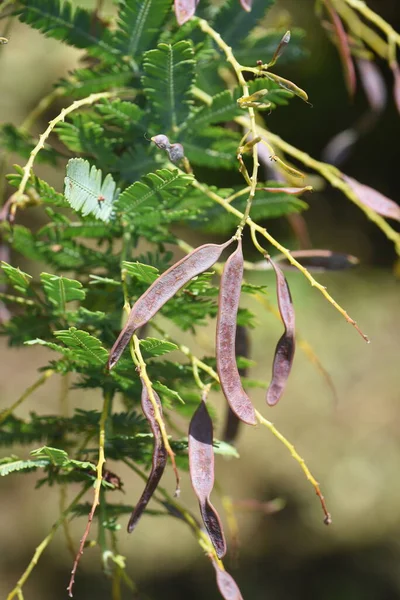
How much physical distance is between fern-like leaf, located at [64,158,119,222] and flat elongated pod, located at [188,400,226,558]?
0.13 meters

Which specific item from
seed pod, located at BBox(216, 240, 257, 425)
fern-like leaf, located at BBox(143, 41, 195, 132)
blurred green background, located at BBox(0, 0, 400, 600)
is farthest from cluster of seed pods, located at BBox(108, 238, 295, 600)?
blurred green background, located at BBox(0, 0, 400, 600)

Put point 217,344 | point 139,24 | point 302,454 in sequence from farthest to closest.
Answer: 1. point 302,454
2. point 139,24
3. point 217,344

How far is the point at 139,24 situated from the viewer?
44cm

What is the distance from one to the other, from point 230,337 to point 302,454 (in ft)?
4.56

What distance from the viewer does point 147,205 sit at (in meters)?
0.42

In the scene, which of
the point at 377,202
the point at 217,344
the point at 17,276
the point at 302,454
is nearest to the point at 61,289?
the point at 17,276

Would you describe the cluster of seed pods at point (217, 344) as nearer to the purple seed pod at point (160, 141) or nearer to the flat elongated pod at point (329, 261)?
the purple seed pod at point (160, 141)

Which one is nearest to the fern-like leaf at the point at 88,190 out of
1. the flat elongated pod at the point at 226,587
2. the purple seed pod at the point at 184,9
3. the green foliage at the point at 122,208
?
the green foliage at the point at 122,208

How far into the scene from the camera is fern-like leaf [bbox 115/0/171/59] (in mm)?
427

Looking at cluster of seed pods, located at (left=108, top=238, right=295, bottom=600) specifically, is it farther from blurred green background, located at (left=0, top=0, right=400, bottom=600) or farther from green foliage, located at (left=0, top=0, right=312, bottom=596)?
blurred green background, located at (left=0, top=0, right=400, bottom=600)

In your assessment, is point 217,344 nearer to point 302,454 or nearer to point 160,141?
point 160,141

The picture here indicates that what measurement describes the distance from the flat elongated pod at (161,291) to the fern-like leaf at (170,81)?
5.5 inches

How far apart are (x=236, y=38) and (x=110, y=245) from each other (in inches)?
7.3

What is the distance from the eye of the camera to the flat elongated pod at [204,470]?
1.09 ft
